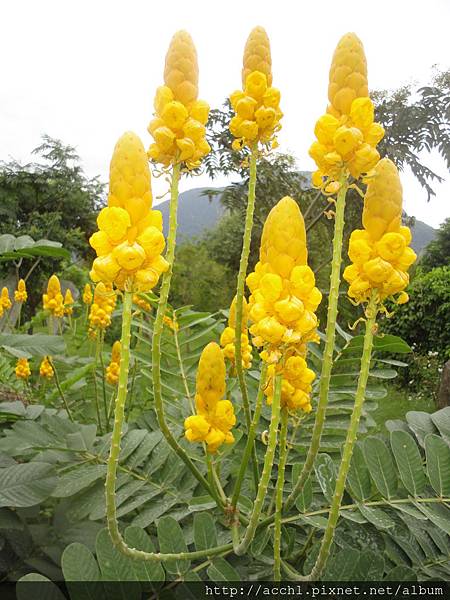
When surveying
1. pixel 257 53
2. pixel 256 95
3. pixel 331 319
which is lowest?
pixel 331 319

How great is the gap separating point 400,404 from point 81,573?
7.18 meters

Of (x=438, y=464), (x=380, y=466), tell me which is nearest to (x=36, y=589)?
(x=380, y=466)

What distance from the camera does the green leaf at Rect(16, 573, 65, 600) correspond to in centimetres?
93

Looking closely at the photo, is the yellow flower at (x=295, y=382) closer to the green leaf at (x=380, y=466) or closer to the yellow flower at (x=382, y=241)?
the yellow flower at (x=382, y=241)

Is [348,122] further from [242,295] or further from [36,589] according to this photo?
[36,589]

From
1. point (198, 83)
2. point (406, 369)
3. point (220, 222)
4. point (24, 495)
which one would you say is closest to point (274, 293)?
point (198, 83)

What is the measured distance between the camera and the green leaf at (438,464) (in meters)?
1.28

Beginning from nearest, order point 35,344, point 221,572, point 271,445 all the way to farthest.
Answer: point 271,445
point 221,572
point 35,344

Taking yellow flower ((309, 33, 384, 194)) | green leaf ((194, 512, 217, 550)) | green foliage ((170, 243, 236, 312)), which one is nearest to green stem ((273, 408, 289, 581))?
green leaf ((194, 512, 217, 550))

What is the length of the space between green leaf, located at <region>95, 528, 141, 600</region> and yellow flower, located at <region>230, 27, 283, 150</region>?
1.12m

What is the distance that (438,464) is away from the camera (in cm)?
130

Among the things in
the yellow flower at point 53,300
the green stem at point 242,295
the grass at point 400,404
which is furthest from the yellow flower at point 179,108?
the grass at point 400,404

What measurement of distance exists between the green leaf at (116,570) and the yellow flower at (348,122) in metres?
0.92

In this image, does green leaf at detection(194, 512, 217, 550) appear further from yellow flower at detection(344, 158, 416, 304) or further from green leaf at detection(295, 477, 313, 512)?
yellow flower at detection(344, 158, 416, 304)
